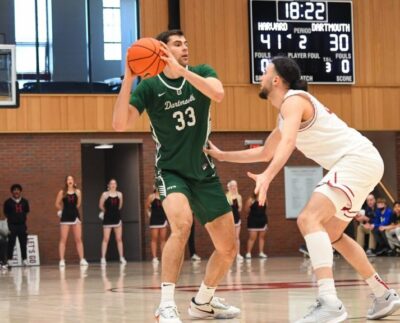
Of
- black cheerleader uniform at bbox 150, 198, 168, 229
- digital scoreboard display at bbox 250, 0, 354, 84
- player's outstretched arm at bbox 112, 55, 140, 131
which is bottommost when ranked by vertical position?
black cheerleader uniform at bbox 150, 198, 168, 229

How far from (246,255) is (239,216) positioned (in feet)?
3.93

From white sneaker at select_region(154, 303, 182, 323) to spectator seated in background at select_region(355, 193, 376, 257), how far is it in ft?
55.1

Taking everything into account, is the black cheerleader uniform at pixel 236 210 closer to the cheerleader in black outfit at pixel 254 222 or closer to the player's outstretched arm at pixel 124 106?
the cheerleader in black outfit at pixel 254 222

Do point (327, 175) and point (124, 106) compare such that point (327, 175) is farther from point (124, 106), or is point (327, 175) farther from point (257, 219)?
point (257, 219)

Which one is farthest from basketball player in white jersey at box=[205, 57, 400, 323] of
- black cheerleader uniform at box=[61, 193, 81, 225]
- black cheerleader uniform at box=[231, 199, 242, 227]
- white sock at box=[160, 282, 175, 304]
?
black cheerleader uniform at box=[231, 199, 242, 227]

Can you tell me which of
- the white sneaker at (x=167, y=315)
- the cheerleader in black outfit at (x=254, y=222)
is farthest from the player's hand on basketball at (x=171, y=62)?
the cheerleader in black outfit at (x=254, y=222)

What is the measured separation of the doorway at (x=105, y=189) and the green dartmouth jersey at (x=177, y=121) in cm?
1740

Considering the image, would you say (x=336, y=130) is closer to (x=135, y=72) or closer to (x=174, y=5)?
(x=135, y=72)

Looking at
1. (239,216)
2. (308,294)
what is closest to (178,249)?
(308,294)

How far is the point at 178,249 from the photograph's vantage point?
676 centimetres

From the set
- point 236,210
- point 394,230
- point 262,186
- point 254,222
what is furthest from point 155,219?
point 262,186

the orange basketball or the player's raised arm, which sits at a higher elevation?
the orange basketball

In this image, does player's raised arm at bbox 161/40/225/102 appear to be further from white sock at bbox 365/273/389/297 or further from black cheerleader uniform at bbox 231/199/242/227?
black cheerleader uniform at bbox 231/199/242/227

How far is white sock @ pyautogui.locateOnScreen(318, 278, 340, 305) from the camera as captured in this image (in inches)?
242
